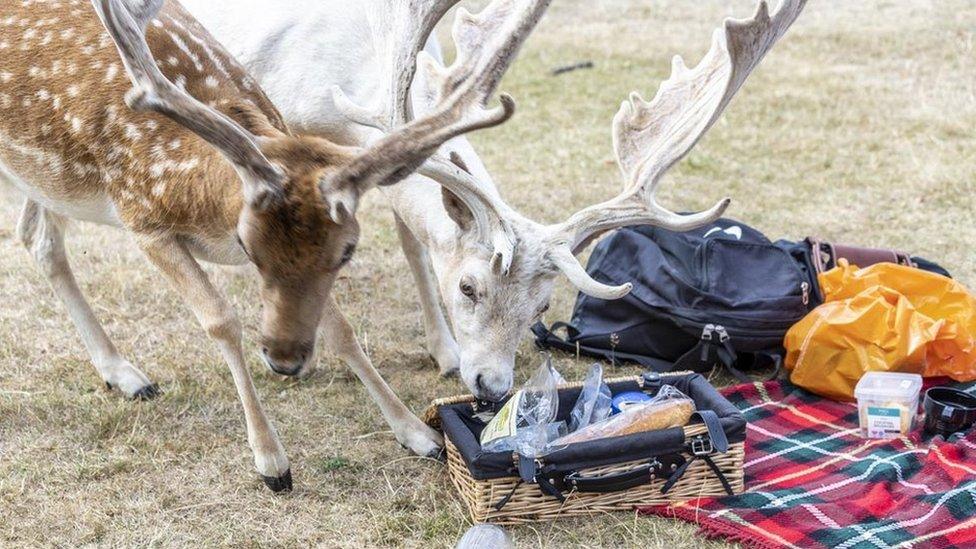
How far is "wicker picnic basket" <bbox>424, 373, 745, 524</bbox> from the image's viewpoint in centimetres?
369

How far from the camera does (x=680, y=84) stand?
194 inches

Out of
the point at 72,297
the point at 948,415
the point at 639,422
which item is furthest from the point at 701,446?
the point at 72,297

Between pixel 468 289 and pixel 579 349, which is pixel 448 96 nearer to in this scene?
pixel 468 289

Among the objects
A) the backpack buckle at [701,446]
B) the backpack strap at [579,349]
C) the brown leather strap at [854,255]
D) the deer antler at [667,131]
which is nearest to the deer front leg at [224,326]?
the deer antler at [667,131]

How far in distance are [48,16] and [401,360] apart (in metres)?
2.18

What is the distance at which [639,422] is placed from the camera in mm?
3875

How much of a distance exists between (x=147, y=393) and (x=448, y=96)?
1946mm

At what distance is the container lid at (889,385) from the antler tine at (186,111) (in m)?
2.55

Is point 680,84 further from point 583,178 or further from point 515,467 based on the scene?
point 583,178

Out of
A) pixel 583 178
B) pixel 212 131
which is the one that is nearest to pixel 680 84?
pixel 212 131

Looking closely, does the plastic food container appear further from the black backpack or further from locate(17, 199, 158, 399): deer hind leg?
locate(17, 199, 158, 399): deer hind leg

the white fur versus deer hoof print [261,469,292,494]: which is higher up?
the white fur

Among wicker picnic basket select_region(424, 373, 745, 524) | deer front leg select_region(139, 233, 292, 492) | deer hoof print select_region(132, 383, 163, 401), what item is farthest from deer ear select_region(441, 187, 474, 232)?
deer hoof print select_region(132, 383, 163, 401)

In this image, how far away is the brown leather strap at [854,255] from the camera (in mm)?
5320
